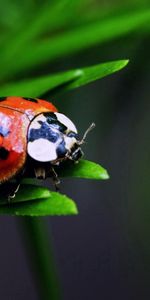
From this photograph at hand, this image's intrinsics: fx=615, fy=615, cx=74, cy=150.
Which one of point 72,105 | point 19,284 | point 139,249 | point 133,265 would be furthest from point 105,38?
point 19,284

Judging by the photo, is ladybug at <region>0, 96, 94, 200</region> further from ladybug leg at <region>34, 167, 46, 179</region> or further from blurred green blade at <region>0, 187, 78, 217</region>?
blurred green blade at <region>0, 187, 78, 217</region>

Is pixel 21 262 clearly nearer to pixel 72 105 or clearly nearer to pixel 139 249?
pixel 139 249

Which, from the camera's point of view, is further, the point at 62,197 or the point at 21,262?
the point at 21,262

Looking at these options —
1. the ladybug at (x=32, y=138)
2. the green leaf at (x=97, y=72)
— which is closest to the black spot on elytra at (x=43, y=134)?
the ladybug at (x=32, y=138)

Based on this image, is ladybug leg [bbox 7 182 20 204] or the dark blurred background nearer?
ladybug leg [bbox 7 182 20 204]

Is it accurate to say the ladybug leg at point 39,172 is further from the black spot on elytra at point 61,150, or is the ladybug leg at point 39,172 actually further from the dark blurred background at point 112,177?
the dark blurred background at point 112,177

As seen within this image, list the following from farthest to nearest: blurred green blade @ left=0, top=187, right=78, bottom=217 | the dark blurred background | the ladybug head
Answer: the dark blurred background → the ladybug head → blurred green blade @ left=0, top=187, right=78, bottom=217

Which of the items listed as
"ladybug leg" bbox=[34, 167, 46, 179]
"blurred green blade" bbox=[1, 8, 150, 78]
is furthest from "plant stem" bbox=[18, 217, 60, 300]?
"blurred green blade" bbox=[1, 8, 150, 78]

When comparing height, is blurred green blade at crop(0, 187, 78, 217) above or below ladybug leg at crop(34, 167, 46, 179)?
above
